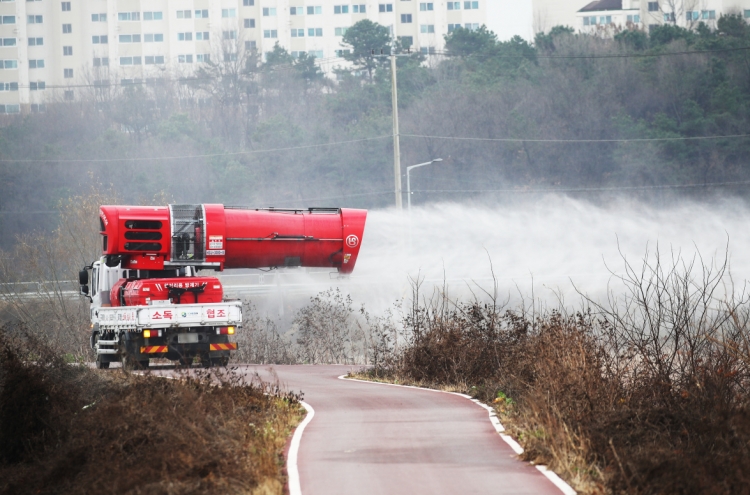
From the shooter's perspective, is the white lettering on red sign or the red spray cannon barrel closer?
the red spray cannon barrel

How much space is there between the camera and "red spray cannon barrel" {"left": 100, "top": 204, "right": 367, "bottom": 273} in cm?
2339

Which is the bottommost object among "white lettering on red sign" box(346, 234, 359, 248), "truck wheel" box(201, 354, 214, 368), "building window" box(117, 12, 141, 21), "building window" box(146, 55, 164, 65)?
"truck wheel" box(201, 354, 214, 368)

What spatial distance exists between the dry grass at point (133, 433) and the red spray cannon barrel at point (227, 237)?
446 centimetres

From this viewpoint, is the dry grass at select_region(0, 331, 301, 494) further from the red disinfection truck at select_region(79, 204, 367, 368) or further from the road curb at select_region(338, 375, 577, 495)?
the red disinfection truck at select_region(79, 204, 367, 368)

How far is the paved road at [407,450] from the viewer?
10738 mm

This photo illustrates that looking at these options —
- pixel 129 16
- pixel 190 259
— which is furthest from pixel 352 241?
pixel 129 16

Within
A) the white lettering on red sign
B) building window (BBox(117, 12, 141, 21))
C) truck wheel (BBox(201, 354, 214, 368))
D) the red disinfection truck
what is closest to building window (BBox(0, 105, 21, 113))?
building window (BBox(117, 12, 141, 21))

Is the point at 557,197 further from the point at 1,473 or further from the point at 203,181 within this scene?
the point at 1,473

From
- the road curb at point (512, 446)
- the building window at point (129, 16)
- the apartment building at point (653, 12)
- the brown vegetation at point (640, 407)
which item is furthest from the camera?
the building window at point (129, 16)

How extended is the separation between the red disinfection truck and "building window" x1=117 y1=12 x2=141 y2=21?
291 ft

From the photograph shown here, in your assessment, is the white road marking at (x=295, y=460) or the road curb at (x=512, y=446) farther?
the white road marking at (x=295, y=460)

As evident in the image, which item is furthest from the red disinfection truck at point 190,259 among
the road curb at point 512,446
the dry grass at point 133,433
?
the road curb at point 512,446

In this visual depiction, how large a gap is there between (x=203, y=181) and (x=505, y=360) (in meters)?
52.8

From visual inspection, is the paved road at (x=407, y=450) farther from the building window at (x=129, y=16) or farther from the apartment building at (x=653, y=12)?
the building window at (x=129, y=16)
